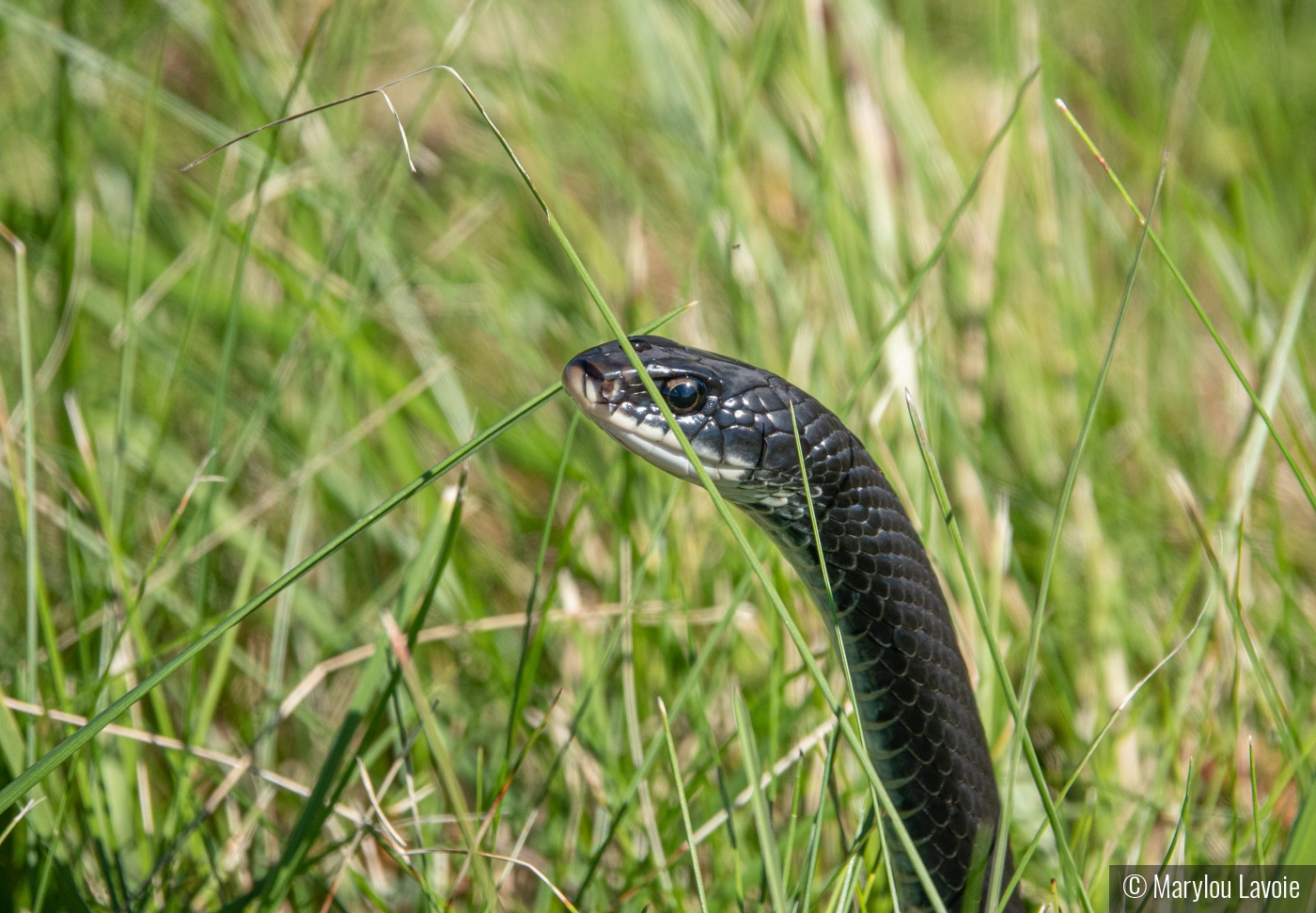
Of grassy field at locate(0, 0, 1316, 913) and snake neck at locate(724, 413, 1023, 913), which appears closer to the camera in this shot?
snake neck at locate(724, 413, 1023, 913)

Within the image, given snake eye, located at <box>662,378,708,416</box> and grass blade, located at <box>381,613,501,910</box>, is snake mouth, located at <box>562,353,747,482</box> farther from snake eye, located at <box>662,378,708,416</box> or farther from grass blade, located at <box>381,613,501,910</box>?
grass blade, located at <box>381,613,501,910</box>

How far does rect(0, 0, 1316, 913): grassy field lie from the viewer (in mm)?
1436

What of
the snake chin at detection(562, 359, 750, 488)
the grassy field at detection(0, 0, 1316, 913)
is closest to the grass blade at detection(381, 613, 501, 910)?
the grassy field at detection(0, 0, 1316, 913)

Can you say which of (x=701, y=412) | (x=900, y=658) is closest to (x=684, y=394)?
(x=701, y=412)

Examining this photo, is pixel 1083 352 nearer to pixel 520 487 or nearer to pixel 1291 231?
pixel 1291 231

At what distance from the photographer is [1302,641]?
1905 mm

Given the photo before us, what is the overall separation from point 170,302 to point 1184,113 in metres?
2.91

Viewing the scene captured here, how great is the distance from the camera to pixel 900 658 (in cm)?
123

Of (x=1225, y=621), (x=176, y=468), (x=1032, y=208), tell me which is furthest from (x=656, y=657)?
Answer: (x=1032, y=208)

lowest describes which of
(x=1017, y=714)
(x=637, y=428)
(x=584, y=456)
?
(x=584, y=456)

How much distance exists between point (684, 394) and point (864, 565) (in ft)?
1.03

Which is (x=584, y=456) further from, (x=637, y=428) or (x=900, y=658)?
(x=900, y=658)

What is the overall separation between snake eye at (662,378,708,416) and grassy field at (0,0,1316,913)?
0.22 meters

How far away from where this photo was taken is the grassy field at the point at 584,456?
1436 mm
